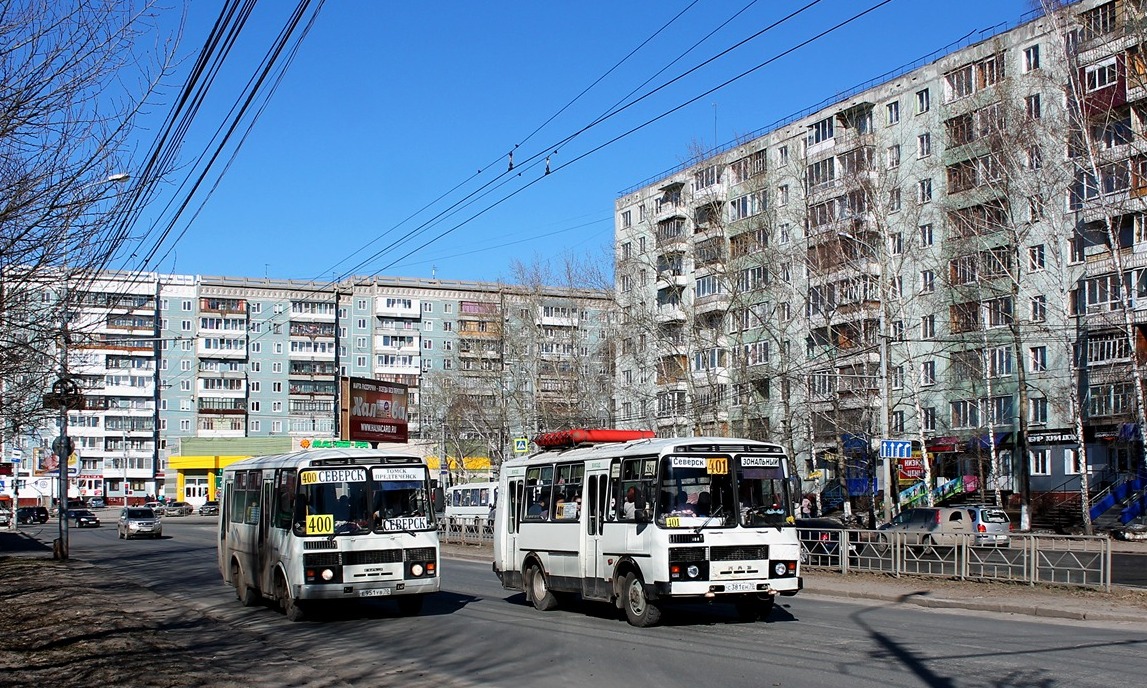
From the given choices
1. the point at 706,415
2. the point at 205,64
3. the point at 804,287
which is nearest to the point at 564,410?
the point at 706,415

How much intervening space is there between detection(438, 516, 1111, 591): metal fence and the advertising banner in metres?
21.6

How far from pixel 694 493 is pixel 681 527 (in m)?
0.57

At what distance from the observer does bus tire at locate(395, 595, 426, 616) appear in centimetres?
1852

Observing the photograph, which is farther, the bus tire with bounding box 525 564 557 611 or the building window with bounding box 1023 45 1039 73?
the building window with bounding box 1023 45 1039 73

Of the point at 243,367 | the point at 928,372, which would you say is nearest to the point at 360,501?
the point at 928,372

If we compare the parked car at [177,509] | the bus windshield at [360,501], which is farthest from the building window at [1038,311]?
the parked car at [177,509]

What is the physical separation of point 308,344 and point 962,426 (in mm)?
73678

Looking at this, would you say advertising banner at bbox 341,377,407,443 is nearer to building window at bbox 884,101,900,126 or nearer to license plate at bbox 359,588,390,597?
license plate at bbox 359,588,390,597

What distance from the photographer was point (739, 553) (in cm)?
1559

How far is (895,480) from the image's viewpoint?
46344 mm

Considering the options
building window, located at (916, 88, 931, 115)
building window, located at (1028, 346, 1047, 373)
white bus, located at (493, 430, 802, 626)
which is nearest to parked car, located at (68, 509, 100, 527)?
building window, located at (916, 88, 931, 115)

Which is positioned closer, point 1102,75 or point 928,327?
point 1102,75

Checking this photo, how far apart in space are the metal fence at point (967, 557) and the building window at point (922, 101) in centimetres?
3587

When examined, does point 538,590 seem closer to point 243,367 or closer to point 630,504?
point 630,504
